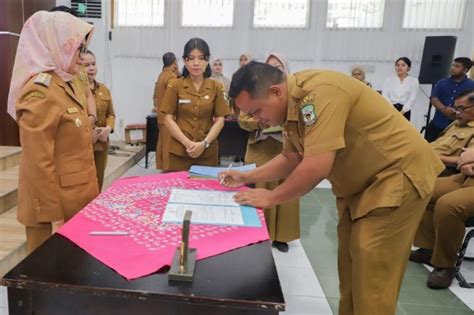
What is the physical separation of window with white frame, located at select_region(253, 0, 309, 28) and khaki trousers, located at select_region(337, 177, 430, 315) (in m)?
5.39

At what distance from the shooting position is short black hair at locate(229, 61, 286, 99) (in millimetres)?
1200

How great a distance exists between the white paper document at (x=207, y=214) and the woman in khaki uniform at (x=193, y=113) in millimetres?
1011

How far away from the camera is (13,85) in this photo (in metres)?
1.51

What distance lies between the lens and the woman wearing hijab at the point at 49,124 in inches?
53.8

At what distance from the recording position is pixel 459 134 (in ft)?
8.85

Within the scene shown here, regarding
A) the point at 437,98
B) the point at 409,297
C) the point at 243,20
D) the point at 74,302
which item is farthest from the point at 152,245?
the point at 243,20

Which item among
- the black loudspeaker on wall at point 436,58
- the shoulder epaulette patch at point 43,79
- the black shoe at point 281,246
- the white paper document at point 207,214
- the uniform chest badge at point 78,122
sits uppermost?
the black loudspeaker on wall at point 436,58

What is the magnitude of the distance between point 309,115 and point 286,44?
5.37 m

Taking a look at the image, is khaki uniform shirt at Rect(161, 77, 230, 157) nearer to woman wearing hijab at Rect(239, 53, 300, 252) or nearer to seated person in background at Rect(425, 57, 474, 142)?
woman wearing hijab at Rect(239, 53, 300, 252)

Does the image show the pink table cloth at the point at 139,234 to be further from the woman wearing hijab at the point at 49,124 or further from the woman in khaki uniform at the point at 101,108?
the woman in khaki uniform at the point at 101,108

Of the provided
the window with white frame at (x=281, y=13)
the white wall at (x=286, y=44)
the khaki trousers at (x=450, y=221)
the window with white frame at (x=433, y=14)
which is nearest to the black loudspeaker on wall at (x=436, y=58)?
the white wall at (x=286, y=44)

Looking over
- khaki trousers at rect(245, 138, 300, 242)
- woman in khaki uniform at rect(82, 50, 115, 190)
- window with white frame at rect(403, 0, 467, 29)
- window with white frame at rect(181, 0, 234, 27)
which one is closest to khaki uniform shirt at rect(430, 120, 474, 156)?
khaki trousers at rect(245, 138, 300, 242)

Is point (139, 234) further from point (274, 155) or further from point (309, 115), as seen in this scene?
point (274, 155)

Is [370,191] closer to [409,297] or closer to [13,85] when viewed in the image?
[409,297]
